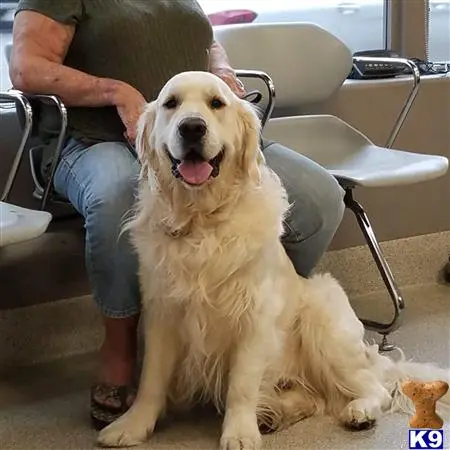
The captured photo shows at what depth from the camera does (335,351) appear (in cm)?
203

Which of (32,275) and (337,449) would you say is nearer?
(337,449)

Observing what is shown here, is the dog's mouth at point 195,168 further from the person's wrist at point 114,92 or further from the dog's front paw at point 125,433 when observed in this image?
the dog's front paw at point 125,433

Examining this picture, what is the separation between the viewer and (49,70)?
6.88 ft

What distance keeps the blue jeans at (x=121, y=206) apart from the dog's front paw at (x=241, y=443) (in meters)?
0.35

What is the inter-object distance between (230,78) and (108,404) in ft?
2.83

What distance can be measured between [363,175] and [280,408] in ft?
2.30

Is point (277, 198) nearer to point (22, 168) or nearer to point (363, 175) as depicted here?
point (363, 175)

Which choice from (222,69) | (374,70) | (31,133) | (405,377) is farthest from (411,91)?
(31,133)

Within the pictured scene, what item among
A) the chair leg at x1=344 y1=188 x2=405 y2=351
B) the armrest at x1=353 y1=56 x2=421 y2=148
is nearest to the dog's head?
the chair leg at x1=344 y1=188 x2=405 y2=351

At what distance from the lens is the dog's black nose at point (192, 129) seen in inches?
67.8

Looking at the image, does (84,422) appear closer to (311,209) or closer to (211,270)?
(211,270)

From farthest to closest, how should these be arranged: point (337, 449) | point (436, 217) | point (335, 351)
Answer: point (436, 217), point (335, 351), point (337, 449)

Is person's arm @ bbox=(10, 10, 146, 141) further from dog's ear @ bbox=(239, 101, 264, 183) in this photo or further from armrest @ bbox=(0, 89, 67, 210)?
dog's ear @ bbox=(239, 101, 264, 183)

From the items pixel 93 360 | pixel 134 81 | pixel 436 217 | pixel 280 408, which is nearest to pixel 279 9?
pixel 436 217
